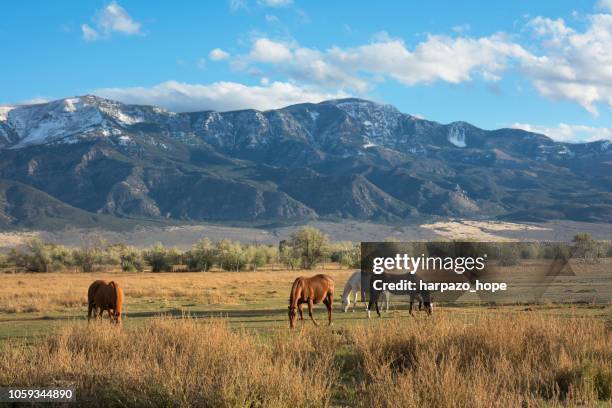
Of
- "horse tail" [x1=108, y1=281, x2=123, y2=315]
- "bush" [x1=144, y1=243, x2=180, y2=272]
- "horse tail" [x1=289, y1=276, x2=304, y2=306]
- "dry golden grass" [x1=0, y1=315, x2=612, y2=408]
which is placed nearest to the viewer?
"dry golden grass" [x1=0, y1=315, x2=612, y2=408]

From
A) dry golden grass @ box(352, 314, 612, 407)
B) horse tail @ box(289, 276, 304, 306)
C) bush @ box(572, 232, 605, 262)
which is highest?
horse tail @ box(289, 276, 304, 306)

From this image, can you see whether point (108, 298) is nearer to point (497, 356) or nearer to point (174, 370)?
point (174, 370)

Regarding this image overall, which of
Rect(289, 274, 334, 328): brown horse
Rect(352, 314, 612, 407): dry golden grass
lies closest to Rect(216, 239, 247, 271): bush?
Rect(289, 274, 334, 328): brown horse

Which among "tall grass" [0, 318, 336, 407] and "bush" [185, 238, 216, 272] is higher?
"tall grass" [0, 318, 336, 407]

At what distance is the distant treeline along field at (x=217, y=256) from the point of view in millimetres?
70000

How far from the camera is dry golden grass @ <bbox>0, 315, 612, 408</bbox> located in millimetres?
9133

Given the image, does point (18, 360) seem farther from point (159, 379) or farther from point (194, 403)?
point (194, 403)

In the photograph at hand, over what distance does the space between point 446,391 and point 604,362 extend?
4675mm

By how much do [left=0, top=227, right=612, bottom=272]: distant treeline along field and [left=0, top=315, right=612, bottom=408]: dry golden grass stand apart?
55.0 metres

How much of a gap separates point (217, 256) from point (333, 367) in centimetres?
6247

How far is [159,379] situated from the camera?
973 cm

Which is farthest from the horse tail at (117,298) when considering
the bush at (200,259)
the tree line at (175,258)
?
the tree line at (175,258)

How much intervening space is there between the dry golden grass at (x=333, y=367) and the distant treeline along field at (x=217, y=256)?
180 ft

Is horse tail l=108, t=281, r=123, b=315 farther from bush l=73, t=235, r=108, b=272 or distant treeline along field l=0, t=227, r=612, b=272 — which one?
bush l=73, t=235, r=108, b=272
